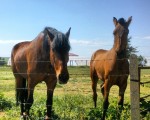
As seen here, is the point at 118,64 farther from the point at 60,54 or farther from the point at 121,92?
the point at 60,54

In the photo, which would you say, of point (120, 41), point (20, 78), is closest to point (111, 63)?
point (120, 41)

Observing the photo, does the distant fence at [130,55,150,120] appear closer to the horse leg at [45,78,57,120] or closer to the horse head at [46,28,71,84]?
the horse head at [46,28,71,84]

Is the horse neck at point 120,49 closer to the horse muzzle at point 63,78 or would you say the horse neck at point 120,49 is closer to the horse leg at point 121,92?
the horse leg at point 121,92

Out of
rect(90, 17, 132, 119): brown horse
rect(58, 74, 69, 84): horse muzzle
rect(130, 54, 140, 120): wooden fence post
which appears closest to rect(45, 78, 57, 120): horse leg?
rect(90, 17, 132, 119): brown horse

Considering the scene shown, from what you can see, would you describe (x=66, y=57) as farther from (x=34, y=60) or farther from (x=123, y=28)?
(x=123, y=28)

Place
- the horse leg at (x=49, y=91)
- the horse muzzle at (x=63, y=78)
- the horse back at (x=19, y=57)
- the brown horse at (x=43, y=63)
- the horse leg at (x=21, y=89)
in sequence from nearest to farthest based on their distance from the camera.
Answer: the horse muzzle at (x=63, y=78), the brown horse at (x=43, y=63), the horse leg at (x=49, y=91), the horse back at (x=19, y=57), the horse leg at (x=21, y=89)

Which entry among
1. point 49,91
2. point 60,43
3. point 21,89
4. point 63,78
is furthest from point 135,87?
point 21,89

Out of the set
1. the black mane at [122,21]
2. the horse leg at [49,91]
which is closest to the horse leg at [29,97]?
the horse leg at [49,91]

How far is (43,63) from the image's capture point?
704 centimetres

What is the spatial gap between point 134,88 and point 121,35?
2848mm

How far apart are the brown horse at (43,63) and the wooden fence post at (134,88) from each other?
145 cm

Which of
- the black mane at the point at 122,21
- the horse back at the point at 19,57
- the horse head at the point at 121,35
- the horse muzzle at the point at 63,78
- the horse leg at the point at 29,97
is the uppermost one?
the black mane at the point at 122,21

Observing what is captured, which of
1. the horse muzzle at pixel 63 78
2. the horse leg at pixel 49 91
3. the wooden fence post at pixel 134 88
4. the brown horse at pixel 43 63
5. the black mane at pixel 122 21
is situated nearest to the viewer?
the wooden fence post at pixel 134 88

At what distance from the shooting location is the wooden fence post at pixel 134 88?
4.71 m
